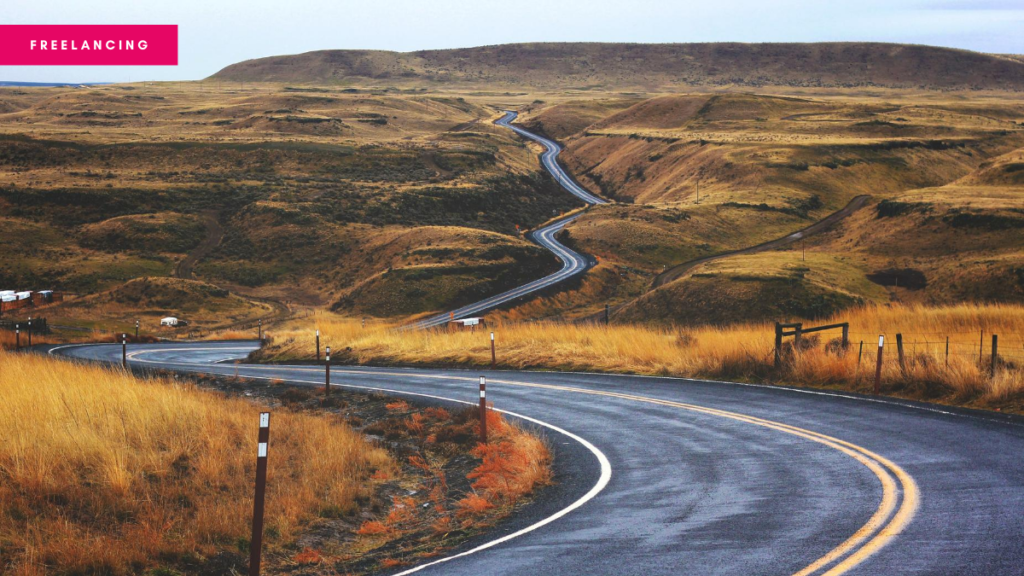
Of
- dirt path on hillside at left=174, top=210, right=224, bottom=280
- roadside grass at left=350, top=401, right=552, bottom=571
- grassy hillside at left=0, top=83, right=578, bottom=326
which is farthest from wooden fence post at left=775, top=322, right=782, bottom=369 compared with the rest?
dirt path on hillside at left=174, top=210, right=224, bottom=280

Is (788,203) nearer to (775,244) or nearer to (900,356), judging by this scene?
(775,244)

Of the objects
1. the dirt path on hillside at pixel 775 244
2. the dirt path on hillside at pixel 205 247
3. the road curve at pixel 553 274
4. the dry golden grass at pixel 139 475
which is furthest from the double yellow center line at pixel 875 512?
the dirt path on hillside at pixel 205 247

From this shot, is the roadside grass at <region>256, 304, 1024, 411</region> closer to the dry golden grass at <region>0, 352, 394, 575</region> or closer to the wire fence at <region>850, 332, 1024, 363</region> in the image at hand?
the wire fence at <region>850, 332, 1024, 363</region>

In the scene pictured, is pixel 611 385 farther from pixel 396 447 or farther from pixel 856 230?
pixel 856 230

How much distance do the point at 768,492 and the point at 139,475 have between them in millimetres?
7865

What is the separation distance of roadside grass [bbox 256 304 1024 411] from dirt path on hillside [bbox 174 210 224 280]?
4925cm

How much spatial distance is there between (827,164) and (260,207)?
70.6 meters

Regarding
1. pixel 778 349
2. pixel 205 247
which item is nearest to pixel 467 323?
pixel 778 349

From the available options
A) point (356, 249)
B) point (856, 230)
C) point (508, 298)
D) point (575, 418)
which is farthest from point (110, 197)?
point (575, 418)

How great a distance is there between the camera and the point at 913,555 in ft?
24.5

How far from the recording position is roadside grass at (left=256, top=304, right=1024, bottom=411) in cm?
1742

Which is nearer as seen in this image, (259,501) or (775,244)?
(259,501)

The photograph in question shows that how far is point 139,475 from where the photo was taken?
1093 centimetres

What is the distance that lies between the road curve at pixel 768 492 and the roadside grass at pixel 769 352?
138 cm
